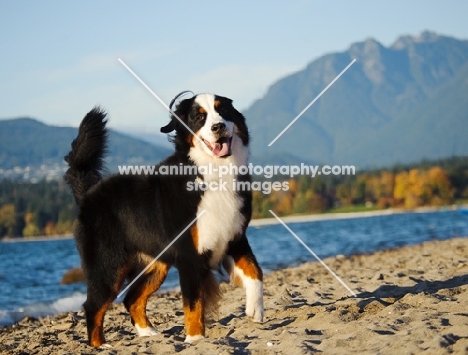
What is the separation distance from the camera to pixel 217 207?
622 centimetres

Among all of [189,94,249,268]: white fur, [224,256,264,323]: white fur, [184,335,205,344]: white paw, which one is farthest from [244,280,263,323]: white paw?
[184,335,205,344]: white paw

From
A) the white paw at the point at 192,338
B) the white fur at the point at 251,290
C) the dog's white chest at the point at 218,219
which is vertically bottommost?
the white paw at the point at 192,338

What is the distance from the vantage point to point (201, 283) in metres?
6.29

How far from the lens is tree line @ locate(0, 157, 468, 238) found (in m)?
82.0

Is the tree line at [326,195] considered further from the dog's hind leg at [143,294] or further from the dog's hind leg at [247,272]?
the dog's hind leg at [247,272]

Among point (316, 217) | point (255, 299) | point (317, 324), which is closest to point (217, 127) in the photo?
point (255, 299)

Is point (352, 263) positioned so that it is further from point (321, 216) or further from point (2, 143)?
point (2, 143)

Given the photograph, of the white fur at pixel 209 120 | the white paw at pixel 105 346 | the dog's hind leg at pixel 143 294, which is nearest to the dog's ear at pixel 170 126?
the white fur at pixel 209 120

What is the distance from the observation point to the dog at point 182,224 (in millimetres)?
6246

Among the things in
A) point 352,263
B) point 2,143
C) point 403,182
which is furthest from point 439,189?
point 2,143

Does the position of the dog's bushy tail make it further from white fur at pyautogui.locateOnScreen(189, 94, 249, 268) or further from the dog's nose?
the dog's nose

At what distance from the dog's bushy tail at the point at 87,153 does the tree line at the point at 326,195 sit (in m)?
69.1

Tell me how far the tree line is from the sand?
66760mm

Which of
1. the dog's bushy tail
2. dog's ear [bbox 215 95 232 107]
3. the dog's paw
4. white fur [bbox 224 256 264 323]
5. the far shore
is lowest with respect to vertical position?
the far shore
